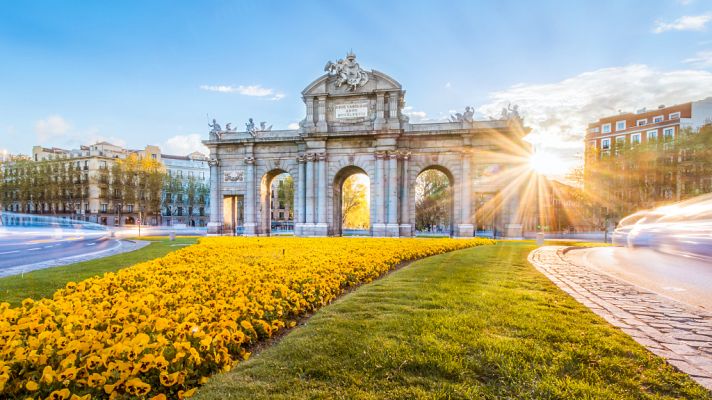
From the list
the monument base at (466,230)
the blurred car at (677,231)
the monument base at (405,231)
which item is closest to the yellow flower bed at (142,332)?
the blurred car at (677,231)

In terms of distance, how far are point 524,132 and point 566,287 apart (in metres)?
27.4

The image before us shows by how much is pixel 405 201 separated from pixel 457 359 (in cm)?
2981

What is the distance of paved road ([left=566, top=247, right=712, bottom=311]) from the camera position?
828 centimetres

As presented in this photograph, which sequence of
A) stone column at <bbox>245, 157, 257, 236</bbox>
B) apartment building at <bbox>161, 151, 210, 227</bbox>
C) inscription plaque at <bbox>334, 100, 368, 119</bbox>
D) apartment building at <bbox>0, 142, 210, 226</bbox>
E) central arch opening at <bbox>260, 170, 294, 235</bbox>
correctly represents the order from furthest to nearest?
apartment building at <bbox>161, 151, 210, 227</bbox> → apartment building at <bbox>0, 142, 210, 226</bbox> → central arch opening at <bbox>260, 170, 294, 235</bbox> → stone column at <bbox>245, 157, 257, 236</bbox> → inscription plaque at <bbox>334, 100, 368, 119</bbox>

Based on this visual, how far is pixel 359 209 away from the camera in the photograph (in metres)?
54.9

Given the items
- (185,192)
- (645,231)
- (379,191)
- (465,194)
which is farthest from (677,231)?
(185,192)

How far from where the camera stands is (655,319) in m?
6.24

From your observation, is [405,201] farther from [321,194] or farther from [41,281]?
[41,281]

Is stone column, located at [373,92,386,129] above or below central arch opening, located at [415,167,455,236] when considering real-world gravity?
above

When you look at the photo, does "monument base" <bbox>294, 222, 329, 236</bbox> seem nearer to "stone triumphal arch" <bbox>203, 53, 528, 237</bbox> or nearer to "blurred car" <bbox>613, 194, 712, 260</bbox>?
"stone triumphal arch" <bbox>203, 53, 528, 237</bbox>

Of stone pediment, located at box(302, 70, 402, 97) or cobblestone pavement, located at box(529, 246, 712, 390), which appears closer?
cobblestone pavement, located at box(529, 246, 712, 390)

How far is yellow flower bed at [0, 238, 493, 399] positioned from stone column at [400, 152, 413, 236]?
24618 mm

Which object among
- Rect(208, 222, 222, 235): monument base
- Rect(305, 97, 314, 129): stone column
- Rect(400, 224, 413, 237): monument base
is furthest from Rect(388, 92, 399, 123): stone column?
Rect(208, 222, 222, 235): monument base

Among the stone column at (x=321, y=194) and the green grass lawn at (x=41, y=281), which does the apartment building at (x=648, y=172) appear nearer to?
the stone column at (x=321, y=194)
